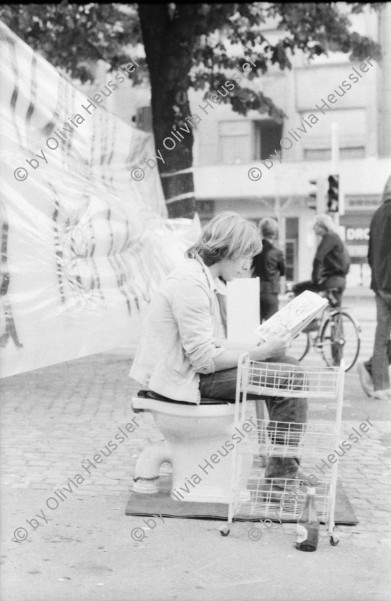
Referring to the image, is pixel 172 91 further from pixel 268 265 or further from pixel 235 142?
pixel 235 142

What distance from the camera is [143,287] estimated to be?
8453mm

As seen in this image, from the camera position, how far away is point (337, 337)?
33.8ft

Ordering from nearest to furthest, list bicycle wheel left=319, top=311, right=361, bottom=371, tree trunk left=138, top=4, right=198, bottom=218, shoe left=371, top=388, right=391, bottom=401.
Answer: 1. shoe left=371, top=388, right=391, bottom=401
2. bicycle wheel left=319, top=311, right=361, bottom=371
3. tree trunk left=138, top=4, right=198, bottom=218

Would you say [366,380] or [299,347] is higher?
[366,380]

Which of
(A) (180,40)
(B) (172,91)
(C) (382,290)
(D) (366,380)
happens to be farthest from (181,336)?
(A) (180,40)

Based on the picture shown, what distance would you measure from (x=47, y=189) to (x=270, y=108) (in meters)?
8.58

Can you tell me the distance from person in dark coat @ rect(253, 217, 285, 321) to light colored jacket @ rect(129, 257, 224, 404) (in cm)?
547

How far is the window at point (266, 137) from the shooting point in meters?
34.0

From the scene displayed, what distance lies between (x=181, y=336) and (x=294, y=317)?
60 cm

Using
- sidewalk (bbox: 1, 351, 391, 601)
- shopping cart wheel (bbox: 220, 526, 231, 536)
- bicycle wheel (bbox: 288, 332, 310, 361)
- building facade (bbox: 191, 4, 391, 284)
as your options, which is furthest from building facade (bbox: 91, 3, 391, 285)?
shopping cart wheel (bbox: 220, 526, 231, 536)

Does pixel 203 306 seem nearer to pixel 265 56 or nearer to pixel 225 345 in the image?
pixel 225 345

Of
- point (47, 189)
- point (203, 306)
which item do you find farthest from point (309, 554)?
point (47, 189)

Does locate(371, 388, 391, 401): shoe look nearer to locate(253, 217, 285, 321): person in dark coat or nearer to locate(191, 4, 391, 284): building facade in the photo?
locate(253, 217, 285, 321): person in dark coat

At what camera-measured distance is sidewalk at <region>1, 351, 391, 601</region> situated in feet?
11.5
